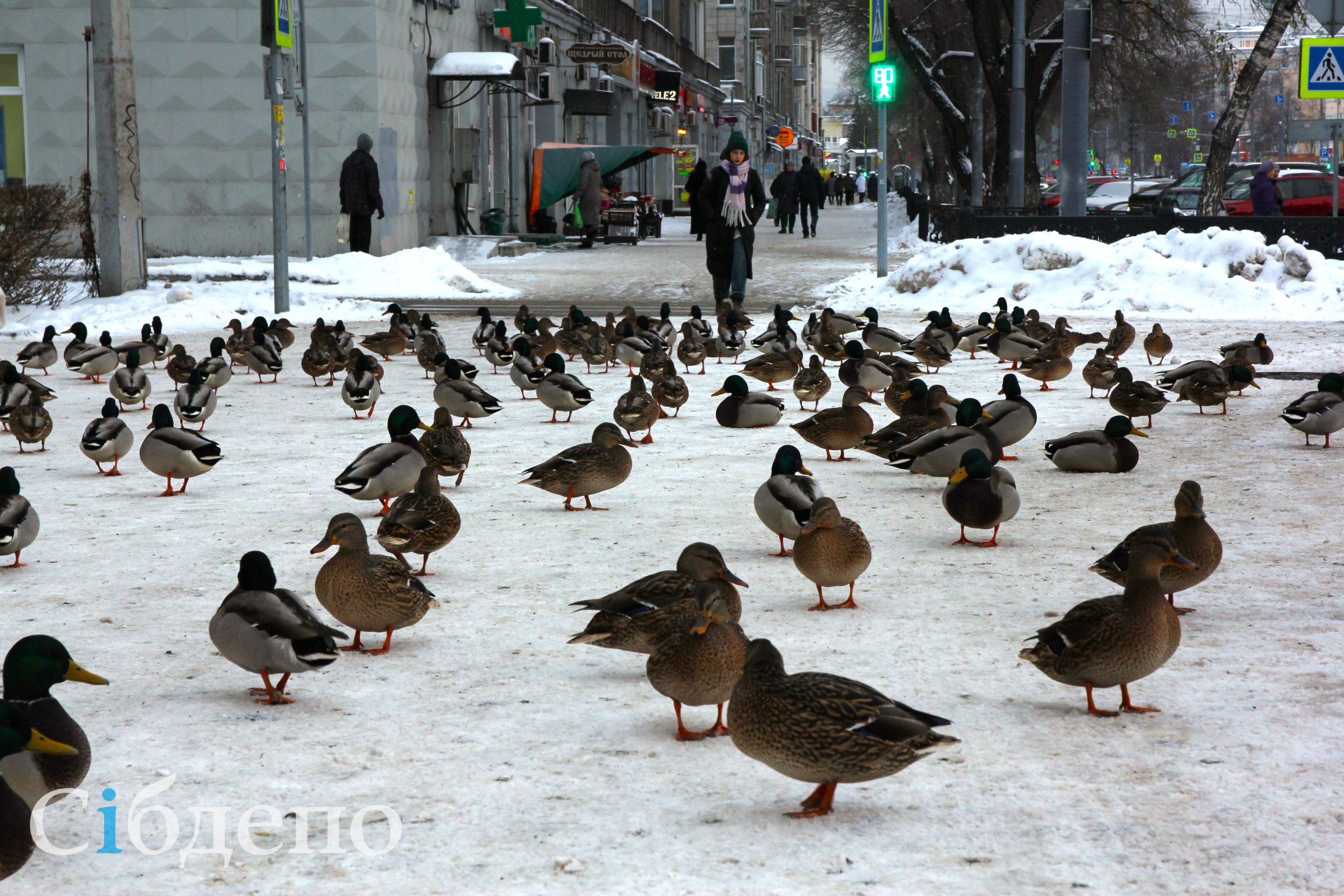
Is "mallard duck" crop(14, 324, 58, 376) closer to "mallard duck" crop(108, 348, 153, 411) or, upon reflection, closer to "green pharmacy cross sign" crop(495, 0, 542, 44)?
"mallard duck" crop(108, 348, 153, 411)

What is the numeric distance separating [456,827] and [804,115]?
15606 cm

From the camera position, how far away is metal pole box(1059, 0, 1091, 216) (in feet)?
77.3

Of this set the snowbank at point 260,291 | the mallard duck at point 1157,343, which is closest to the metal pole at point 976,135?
the snowbank at point 260,291

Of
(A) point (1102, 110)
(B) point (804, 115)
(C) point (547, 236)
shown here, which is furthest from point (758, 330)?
(B) point (804, 115)

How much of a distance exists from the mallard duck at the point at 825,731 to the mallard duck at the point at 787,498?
8.26 ft

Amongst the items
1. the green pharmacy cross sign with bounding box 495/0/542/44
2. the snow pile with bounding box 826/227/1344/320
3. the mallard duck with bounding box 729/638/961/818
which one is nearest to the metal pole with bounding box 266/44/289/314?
the snow pile with bounding box 826/227/1344/320

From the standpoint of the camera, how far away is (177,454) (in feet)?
26.8

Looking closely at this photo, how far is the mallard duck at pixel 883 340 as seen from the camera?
547 inches

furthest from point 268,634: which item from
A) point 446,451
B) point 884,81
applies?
point 884,81

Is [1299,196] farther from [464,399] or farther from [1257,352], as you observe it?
[464,399]

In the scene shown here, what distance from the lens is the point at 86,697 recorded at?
15.7ft

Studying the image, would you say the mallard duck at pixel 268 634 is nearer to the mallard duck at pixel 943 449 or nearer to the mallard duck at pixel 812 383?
the mallard duck at pixel 943 449

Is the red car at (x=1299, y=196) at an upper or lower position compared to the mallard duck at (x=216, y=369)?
upper

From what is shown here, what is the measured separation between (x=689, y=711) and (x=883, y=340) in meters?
9.53
